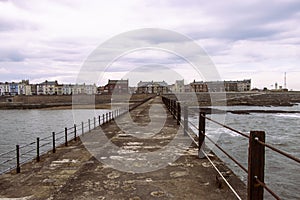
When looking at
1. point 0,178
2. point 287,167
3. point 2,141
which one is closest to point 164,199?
point 0,178

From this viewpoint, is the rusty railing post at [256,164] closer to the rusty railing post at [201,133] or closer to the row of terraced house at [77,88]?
the rusty railing post at [201,133]

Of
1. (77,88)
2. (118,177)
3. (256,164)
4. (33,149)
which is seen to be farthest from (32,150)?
(77,88)

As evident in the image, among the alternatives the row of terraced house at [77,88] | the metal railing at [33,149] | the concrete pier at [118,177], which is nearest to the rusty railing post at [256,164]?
the concrete pier at [118,177]

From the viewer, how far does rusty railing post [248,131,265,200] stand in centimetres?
281

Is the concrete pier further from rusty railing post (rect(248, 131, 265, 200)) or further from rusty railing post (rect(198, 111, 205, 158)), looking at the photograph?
rusty railing post (rect(248, 131, 265, 200))

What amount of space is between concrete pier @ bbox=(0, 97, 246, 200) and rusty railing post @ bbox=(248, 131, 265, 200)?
91 centimetres

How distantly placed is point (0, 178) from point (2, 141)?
1455 centimetres

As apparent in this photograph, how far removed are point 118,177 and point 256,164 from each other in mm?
2627

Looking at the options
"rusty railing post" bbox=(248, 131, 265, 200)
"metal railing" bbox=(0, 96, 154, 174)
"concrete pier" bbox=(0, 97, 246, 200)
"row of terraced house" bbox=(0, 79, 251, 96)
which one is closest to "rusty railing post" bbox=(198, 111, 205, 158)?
"concrete pier" bbox=(0, 97, 246, 200)

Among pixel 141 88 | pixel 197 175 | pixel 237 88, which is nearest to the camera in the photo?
pixel 197 175

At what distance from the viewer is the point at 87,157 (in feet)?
20.5

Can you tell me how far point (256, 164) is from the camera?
286 centimetres

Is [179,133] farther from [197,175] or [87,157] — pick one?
[197,175]

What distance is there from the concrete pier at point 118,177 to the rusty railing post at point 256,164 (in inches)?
35.9
